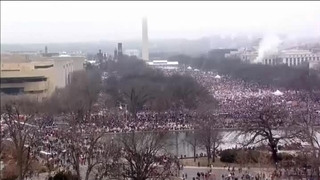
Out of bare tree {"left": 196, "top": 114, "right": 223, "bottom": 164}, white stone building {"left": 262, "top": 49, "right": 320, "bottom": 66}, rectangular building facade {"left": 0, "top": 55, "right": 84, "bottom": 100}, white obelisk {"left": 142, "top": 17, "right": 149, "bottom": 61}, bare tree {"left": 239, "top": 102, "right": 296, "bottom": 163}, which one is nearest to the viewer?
bare tree {"left": 239, "top": 102, "right": 296, "bottom": 163}

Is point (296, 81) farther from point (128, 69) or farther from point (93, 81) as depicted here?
point (128, 69)

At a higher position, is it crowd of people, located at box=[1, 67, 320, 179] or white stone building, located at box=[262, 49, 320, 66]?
white stone building, located at box=[262, 49, 320, 66]

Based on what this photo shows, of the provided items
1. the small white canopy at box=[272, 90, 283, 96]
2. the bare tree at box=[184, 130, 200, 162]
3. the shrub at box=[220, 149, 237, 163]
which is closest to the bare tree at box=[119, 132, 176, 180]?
the shrub at box=[220, 149, 237, 163]

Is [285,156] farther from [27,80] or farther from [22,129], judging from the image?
[27,80]

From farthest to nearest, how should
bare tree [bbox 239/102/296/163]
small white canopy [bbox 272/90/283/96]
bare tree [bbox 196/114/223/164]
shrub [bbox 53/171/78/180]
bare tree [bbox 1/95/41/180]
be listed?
small white canopy [bbox 272/90/283/96] → bare tree [bbox 196/114/223/164] → bare tree [bbox 239/102/296/163] → bare tree [bbox 1/95/41/180] → shrub [bbox 53/171/78/180]

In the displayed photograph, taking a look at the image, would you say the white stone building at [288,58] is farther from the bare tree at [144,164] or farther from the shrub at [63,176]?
the shrub at [63,176]

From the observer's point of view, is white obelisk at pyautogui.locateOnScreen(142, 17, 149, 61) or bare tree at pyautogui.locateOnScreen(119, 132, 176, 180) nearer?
bare tree at pyautogui.locateOnScreen(119, 132, 176, 180)

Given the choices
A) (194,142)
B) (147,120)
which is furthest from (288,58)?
(194,142)

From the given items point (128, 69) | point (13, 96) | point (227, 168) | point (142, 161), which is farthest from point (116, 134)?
point (128, 69)

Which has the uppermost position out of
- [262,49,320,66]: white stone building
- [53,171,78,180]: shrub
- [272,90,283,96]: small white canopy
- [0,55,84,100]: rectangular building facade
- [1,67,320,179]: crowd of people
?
[262,49,320,66]: white stone building

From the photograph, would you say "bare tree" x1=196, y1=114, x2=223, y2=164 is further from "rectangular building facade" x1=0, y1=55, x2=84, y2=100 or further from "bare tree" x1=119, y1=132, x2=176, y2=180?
"rectangular building facade" x1=0, y1=55, x2=84, y2=100
